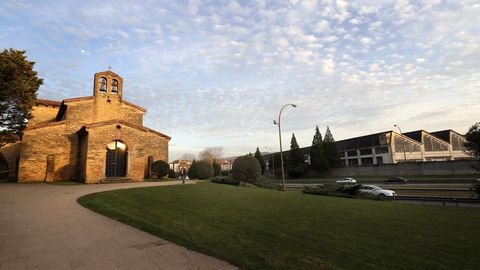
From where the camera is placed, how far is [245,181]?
26297mm

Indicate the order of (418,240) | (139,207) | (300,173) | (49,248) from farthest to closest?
(300,173)
(139,207)
(418,240)
(49,248)

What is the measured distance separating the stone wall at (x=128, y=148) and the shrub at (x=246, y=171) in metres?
10.3

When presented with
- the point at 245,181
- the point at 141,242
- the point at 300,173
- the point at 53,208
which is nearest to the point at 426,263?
the point at 141,242

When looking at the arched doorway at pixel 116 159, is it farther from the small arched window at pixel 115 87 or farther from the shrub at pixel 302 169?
the shrub at pixel 302 169

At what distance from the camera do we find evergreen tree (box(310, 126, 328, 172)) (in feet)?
199

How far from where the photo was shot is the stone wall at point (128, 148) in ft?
80.8

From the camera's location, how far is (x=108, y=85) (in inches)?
1275

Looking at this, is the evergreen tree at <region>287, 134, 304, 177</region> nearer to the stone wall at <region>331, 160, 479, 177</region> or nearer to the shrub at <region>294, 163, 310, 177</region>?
the shrub at <region>294, 163, 310, 177</region>

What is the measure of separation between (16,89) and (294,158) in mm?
55682

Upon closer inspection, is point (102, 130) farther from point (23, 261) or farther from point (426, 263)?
point (426, 263)

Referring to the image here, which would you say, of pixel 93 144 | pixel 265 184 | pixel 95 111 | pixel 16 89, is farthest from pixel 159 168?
pixel 16 89

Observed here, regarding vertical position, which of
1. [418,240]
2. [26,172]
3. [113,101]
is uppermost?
[113,101]

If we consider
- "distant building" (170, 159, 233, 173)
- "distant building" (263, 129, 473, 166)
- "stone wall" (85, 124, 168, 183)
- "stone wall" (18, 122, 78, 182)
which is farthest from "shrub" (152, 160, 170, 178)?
"distant building" (263, 129, 473, 166)

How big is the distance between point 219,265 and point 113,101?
3310cm
